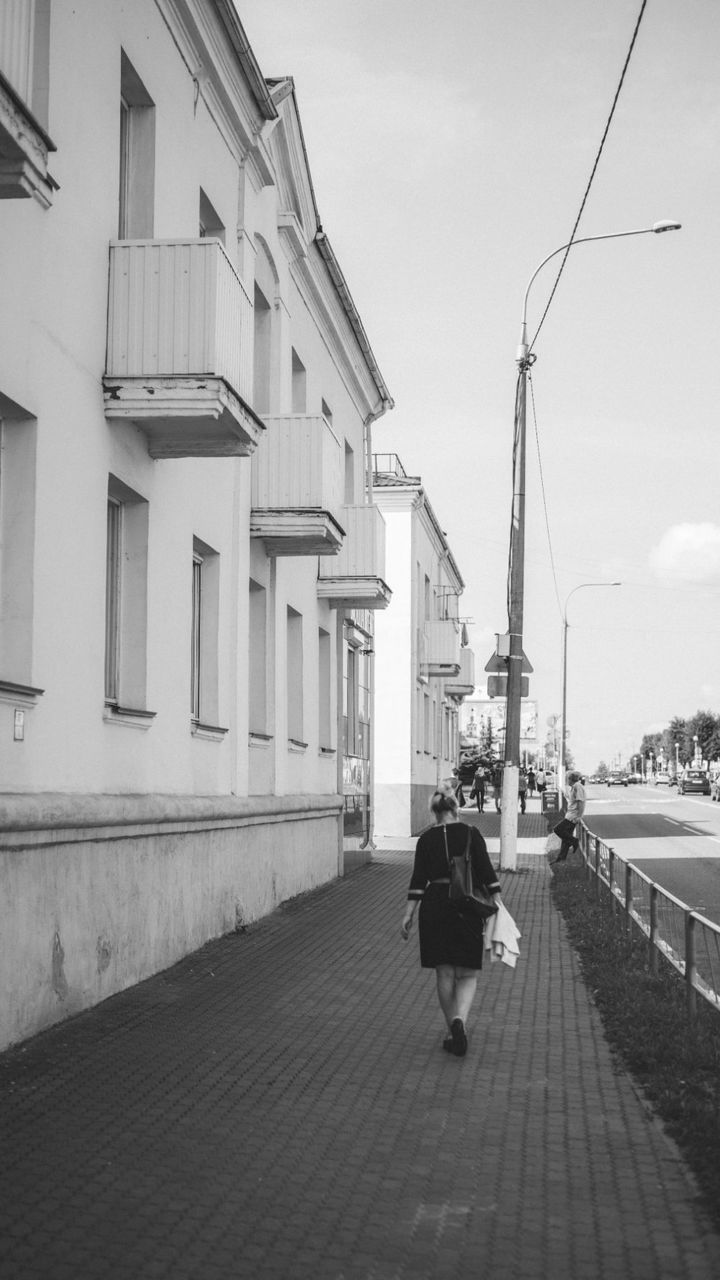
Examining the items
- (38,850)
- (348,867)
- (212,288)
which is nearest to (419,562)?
(348,867)

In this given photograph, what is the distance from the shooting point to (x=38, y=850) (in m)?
8.33

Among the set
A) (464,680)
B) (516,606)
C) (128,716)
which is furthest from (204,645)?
(464,680)

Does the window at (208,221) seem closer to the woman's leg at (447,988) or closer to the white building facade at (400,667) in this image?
the woman's leg at (447,988)

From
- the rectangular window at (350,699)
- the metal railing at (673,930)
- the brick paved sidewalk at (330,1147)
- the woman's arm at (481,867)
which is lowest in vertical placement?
the brick paved sidewalk at (330,1147)

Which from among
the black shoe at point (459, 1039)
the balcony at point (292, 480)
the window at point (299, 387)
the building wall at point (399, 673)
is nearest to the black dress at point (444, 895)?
the black shoe at point (459, 1039)

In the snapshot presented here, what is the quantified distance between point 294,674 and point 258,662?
8.85 feet

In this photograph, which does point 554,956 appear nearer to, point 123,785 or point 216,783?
point 216,783

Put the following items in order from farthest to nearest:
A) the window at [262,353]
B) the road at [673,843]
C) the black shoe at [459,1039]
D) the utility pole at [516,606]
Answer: the utility pole at [516,606], the road at [673,843], the window at [262,353], the black shoe at [459,1039]

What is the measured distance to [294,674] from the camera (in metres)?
19.2

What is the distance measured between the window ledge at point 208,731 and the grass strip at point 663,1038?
3.96m

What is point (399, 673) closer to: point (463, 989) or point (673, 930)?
point (673, 930)

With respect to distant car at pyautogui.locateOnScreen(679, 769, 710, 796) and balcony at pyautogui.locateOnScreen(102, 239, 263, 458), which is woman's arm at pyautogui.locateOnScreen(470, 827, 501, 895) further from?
distant car at pyautogui.locateOnScreen(679, 769, 710, 796)

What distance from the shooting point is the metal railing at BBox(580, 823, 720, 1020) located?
824 centimetres

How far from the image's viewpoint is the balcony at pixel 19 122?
6.58 metres
